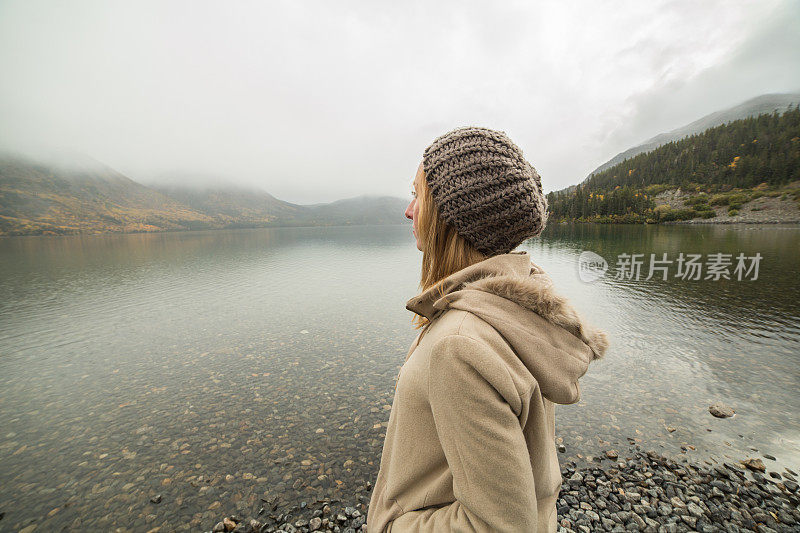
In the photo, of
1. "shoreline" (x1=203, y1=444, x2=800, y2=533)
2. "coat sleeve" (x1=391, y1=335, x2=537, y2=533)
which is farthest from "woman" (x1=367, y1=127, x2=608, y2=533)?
"shoreline" (x1=203, y1=444, x2=800, y2=533)

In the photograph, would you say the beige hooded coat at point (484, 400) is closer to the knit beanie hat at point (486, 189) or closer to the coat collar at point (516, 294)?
the coat collar at point (516, 294)

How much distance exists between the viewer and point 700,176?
13238 centimetres

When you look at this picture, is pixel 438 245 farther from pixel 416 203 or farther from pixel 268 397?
pixel 268 397

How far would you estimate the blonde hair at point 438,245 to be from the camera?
1895 millimetres

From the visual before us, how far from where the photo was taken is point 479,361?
1.23 m

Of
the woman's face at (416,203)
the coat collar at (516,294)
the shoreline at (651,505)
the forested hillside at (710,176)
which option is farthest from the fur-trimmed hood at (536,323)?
the forested hillside at (710,176)

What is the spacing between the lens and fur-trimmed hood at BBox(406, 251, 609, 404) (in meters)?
1.38

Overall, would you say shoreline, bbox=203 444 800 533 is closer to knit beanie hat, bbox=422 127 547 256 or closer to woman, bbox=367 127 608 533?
woman, bbox=367 127 608 533

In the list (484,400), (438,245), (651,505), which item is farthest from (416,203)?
(651,505)

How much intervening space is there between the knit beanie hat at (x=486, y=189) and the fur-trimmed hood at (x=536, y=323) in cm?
28

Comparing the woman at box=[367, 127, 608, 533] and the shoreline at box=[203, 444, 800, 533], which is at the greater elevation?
the woman at box=[367, 127, 608, 533]

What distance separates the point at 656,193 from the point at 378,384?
172 m

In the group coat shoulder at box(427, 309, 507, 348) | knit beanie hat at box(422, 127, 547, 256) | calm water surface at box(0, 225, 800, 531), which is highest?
knit beanie hat at box(422, 127, 547, 256)

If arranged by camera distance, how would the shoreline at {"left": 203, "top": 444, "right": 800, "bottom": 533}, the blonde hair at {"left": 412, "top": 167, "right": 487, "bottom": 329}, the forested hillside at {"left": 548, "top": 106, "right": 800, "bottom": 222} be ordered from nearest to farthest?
1. the blonde hair at {"left": 412, "top": 167, "right": 487, "bottom": 329}
2. the shoreline at {"left": 203, "top": 444, "right": 800, "bottom": 533}
3. the forested hillside at {"left": 548, "top": 106, "right": 800, "bottom": 222}
